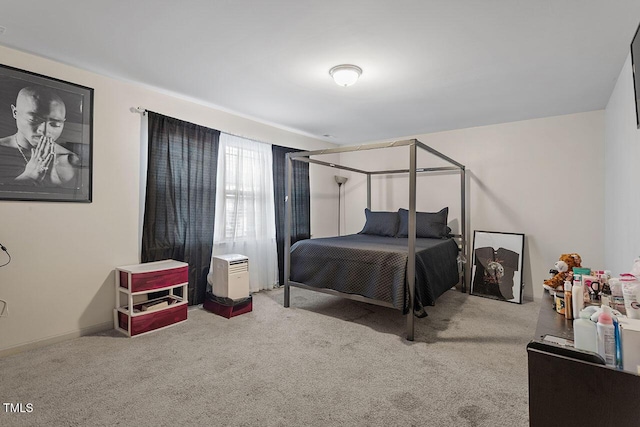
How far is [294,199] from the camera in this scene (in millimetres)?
4492


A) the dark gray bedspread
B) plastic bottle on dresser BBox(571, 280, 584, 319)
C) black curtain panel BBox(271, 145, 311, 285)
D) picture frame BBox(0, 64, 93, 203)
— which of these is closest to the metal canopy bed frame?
the dark gray bedspread

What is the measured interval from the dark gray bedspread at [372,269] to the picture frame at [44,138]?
2.13 metres

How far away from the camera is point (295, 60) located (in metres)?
2.34

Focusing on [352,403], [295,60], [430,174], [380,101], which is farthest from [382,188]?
[352,403]

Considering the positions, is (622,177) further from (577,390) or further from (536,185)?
(577,390)

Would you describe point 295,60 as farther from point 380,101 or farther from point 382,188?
point 382,188

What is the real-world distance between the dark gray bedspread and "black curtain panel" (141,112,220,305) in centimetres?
107

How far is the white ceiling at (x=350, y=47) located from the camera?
1745mm

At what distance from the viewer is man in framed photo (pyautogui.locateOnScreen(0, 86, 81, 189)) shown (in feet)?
7.41

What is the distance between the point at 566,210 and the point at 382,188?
7.88 ft

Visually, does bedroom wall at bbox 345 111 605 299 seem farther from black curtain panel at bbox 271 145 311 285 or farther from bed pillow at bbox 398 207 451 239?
black curtain panel at bbox 271 145 311 285

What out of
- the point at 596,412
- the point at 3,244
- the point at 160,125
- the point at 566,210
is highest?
the point at 160,125

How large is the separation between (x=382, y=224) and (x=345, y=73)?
2385 millimetres

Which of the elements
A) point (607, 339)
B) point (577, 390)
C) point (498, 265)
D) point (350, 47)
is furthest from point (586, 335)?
point (498, 265)
